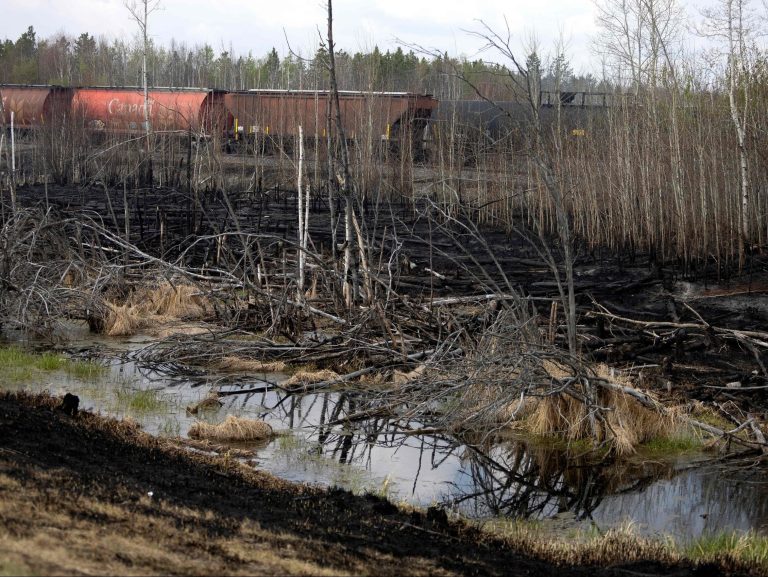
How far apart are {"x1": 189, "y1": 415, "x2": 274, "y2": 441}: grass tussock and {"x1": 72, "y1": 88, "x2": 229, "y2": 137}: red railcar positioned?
26.2 metres

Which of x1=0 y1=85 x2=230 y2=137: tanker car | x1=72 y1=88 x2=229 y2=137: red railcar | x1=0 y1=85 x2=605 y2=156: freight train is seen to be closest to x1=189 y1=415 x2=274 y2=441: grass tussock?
x1=0 y1=85 x2=605 y2=156: freight train

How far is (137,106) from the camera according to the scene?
38.4 meters

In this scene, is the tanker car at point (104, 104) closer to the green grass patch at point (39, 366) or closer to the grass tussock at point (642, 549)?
the green grass patch at point (39, 366)

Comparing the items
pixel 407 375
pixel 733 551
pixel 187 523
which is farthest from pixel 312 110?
pixel 187 523

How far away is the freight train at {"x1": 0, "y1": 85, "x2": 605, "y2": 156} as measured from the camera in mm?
27859

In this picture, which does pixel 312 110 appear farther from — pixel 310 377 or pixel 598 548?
pixel 598 548

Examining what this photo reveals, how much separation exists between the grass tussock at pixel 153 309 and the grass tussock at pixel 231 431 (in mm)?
4737

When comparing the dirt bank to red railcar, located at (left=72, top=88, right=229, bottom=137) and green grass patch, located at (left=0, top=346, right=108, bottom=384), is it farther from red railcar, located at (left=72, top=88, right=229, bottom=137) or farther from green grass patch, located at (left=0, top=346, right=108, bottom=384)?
red railcar, located at (left=72, top=88, right=229, bottom=137)

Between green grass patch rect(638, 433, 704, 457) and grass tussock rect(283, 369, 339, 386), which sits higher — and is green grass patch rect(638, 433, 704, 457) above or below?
below

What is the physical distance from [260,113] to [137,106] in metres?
7.80

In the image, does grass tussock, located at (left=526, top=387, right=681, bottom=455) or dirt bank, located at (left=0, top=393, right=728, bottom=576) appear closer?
dirt bank, located at (left=0, top=393, right=728, bottom=576)

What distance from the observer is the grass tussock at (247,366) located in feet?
37.7

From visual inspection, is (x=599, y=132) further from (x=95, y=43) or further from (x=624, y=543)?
(x=95, y=43)

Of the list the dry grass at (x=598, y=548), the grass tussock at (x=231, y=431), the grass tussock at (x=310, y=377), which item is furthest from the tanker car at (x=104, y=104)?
the dry grass at (x=598, y=548)
